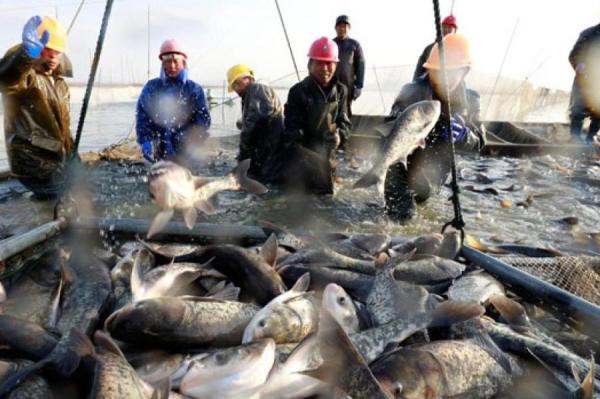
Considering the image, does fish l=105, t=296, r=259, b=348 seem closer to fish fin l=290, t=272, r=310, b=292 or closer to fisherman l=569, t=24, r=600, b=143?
fish fin l=290, t=272, r=310, b=292

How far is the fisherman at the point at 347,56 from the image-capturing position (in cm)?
1062

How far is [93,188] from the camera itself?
310 inches

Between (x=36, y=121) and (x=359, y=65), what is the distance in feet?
26.0

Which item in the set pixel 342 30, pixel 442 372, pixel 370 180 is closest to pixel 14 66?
pixel 370 180

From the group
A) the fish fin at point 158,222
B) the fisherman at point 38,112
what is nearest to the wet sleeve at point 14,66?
the fisherman at point 38,112

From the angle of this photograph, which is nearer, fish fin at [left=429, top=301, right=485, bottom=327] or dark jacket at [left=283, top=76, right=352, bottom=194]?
fish fin at [left=429, top=301, right=485, bottom=327]

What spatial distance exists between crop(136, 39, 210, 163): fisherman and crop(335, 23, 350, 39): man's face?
491cm

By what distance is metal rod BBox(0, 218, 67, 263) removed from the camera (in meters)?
3.12

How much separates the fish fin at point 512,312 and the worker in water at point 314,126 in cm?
498

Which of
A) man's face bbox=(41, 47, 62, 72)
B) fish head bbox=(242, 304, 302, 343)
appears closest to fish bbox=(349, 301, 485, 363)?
fish head bbox=(242, 304, 302, 343)

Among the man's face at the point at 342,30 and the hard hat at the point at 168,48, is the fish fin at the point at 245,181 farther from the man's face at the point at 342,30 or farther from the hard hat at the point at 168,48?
the man's face at the point at 342,30

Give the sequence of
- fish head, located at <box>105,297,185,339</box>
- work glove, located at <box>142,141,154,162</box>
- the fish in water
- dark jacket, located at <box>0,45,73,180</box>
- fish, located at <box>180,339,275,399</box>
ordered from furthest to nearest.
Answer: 1. work glove, located at <box>142,141,154,162</box>
2. dark jacket, located at <box>0,45,73,180</box>
3. the fish in water
4. fish head, located at <box>105,297,185,339</box>
5. fish, located at <box>180,339,275,399</box>

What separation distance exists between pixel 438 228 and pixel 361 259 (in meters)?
2.88

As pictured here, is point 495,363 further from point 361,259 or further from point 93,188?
point 93,188
